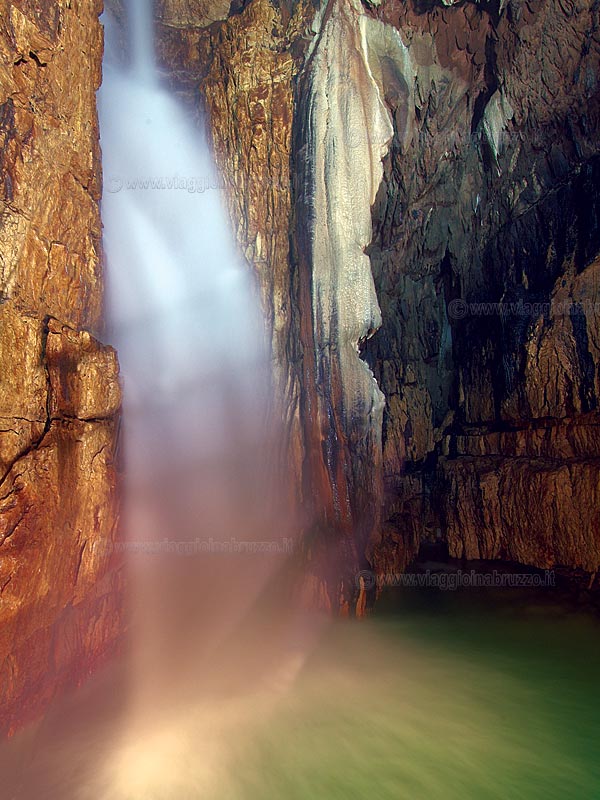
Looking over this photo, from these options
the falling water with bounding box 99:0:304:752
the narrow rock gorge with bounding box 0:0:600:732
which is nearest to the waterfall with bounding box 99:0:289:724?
the falling water with bounding box 99:0:304:752

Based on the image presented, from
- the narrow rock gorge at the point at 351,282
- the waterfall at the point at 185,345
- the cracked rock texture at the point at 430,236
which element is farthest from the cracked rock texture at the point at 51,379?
the cracked rock texture at the point at 430,236

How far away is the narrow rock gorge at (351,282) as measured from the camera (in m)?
3.58

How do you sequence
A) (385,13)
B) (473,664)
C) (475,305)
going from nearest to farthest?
(473,664)
(385,13)
(475,305)

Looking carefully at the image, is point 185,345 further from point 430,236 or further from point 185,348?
point 430,236

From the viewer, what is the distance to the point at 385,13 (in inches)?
265

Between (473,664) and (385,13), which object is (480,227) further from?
(473,664)

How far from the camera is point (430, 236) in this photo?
8.92 metres

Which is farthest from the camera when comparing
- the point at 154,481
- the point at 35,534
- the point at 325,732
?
the point at 154,481

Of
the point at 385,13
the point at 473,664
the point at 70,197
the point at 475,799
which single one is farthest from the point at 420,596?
the point at 385,13

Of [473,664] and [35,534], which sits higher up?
[35,534]

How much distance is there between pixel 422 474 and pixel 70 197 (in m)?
6.54

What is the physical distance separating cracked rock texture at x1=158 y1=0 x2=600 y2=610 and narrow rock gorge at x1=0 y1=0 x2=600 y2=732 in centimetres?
3

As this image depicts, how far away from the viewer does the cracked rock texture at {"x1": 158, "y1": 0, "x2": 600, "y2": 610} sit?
569cm

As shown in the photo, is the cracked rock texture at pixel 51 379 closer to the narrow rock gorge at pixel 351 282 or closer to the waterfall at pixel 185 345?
the narrow rock gorge at pixel 351 282
